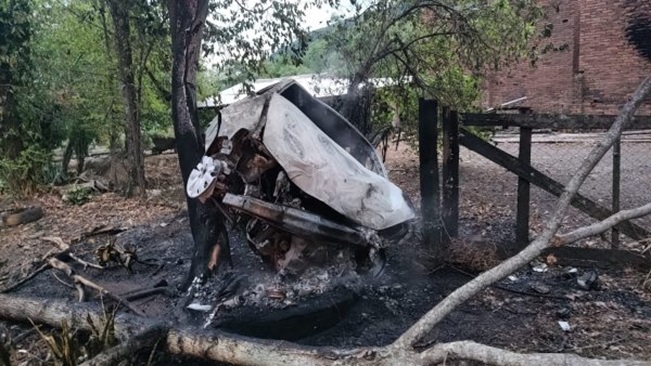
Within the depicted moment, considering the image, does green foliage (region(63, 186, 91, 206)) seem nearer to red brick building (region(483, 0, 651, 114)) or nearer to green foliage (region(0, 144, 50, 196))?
green foliage (region(0, 144, 50, 196))

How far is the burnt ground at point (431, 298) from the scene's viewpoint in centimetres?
335

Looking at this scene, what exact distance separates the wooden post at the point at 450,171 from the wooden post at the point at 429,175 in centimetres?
10

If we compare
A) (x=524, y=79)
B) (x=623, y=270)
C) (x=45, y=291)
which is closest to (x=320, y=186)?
(x=623, y=270)

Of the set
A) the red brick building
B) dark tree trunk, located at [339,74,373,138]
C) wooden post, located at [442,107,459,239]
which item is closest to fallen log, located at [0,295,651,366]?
wooden post, located at [442,107,459,239]

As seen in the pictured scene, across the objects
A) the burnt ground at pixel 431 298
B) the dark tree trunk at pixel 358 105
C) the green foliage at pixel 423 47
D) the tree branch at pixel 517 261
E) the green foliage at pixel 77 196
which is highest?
the green foliage at pixel 423 47

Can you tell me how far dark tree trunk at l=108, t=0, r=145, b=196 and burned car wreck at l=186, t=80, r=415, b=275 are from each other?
5372 millimetres

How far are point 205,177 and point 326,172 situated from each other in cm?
92

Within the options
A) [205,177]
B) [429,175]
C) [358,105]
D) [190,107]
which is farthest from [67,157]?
[429,175]

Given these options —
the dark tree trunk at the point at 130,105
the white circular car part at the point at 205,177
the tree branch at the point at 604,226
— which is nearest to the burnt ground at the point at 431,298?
the tree branch at the point at 604,226

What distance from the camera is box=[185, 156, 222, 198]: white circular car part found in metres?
3.60

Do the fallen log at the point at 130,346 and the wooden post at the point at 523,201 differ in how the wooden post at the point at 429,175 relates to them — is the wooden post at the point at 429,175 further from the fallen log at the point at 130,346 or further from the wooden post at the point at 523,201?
the fallen log at the point at 130,346

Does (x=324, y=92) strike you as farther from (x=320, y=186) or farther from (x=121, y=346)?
(x=121, y=346)

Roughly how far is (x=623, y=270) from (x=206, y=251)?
3720 millimetres

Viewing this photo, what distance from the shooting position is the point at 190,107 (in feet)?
15.1
